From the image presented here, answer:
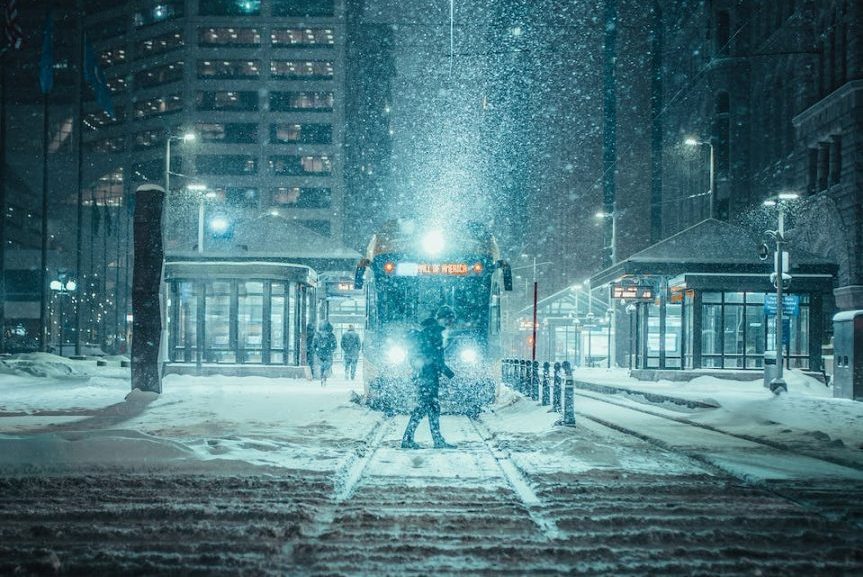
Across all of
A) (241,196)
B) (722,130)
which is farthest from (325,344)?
(241,196)

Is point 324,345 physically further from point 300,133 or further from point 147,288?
point 300,133

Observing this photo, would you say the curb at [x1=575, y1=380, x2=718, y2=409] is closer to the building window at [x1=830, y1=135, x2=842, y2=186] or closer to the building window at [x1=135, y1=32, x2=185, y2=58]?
the building window at [x1=830, y1=135, x2=842, y2=186]

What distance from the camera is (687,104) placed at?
2731 inches

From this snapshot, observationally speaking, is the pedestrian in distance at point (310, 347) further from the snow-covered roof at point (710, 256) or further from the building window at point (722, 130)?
the building window at point (722, 130)

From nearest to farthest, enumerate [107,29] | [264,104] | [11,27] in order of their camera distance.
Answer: [11,27] → [264,104] → [107,29]

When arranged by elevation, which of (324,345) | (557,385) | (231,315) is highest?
(231,315)

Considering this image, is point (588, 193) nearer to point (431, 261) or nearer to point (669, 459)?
point (431, 261)

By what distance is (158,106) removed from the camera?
97750 millimetres

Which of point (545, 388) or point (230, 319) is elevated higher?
point (230, 319)

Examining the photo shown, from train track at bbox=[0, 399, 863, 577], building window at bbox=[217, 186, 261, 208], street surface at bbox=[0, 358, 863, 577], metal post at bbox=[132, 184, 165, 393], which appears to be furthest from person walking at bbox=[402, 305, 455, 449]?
building window at bbox=[217, 186, 261, 208]

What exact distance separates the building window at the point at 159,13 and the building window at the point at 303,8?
1022cm

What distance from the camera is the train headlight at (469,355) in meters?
18.3

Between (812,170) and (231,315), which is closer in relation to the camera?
(231,315)

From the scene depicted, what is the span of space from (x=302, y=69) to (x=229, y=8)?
967 centimetres
